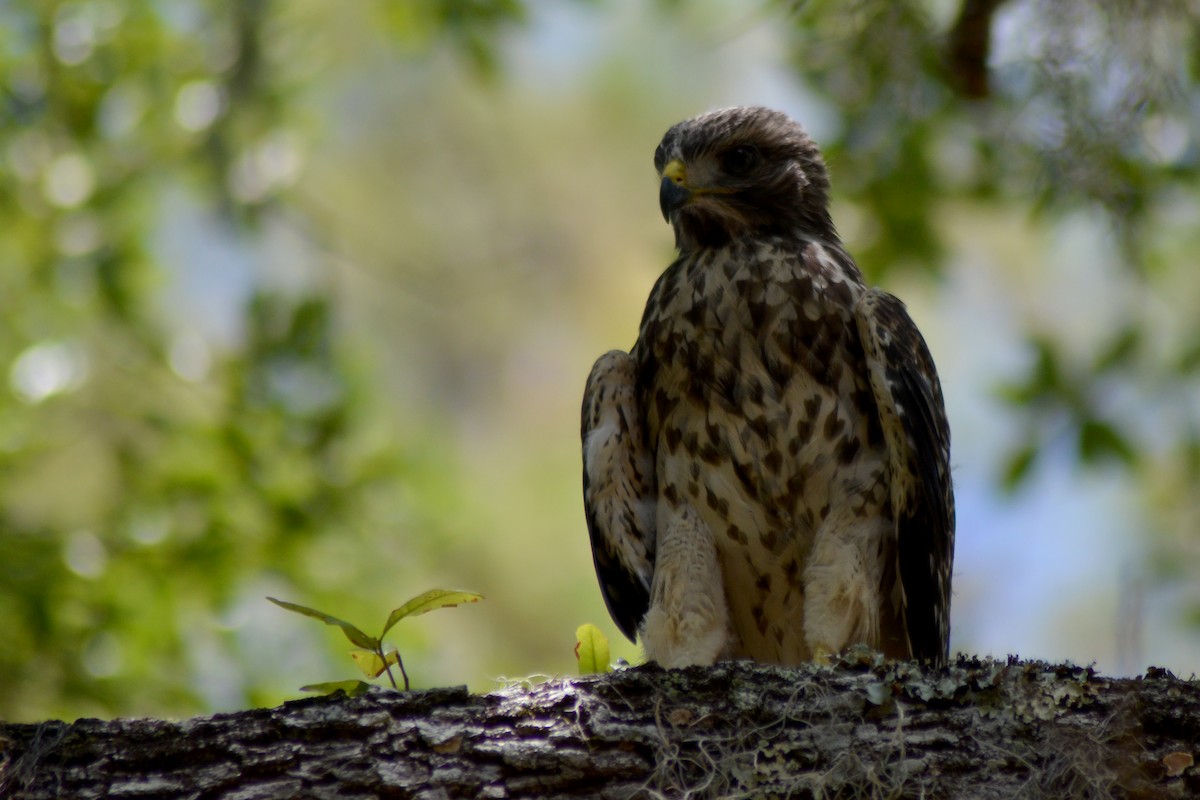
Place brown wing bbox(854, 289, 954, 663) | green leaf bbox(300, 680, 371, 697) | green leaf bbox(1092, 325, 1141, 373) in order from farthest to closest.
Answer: green leaf bbox(1092, 325, 1141, 373), brown wing bbox(854, 289, 954, 663), green leaf bbox(300, 680, 371, 697)

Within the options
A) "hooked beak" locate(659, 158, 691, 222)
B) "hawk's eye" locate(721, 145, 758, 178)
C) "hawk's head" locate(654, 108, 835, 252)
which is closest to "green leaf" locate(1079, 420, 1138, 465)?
"hawk's head" locate(654, 108, 835, 252)

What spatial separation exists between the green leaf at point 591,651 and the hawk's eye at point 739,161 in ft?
6.71

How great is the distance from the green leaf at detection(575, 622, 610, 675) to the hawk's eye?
2047 mm

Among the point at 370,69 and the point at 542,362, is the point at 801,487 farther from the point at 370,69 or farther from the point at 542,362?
the point at 370,69

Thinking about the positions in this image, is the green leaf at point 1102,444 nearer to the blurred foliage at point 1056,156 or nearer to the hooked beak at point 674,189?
the blurred foliage at point 1056,156

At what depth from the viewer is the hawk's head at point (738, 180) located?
4.75 metres

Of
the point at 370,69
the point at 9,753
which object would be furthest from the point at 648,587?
the point at 370,69

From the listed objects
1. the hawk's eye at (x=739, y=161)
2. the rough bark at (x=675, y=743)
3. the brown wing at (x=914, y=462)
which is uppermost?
the hawk's eye at (x=739, y=161)

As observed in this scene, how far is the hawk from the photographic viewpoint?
13.6ft

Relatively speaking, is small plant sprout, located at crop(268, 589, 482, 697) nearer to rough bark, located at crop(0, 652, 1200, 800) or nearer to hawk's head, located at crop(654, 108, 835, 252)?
rough bark, located at crop(0, 652, 1200, 800)

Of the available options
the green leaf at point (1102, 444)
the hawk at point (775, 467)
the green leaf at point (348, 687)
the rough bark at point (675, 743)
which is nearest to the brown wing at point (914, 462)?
the hawk at point (775, 467)

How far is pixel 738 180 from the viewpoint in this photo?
4820 millimetres

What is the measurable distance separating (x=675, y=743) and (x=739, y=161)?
2.59 meters

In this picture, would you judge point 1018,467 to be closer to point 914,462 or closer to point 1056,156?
point 1056,156
